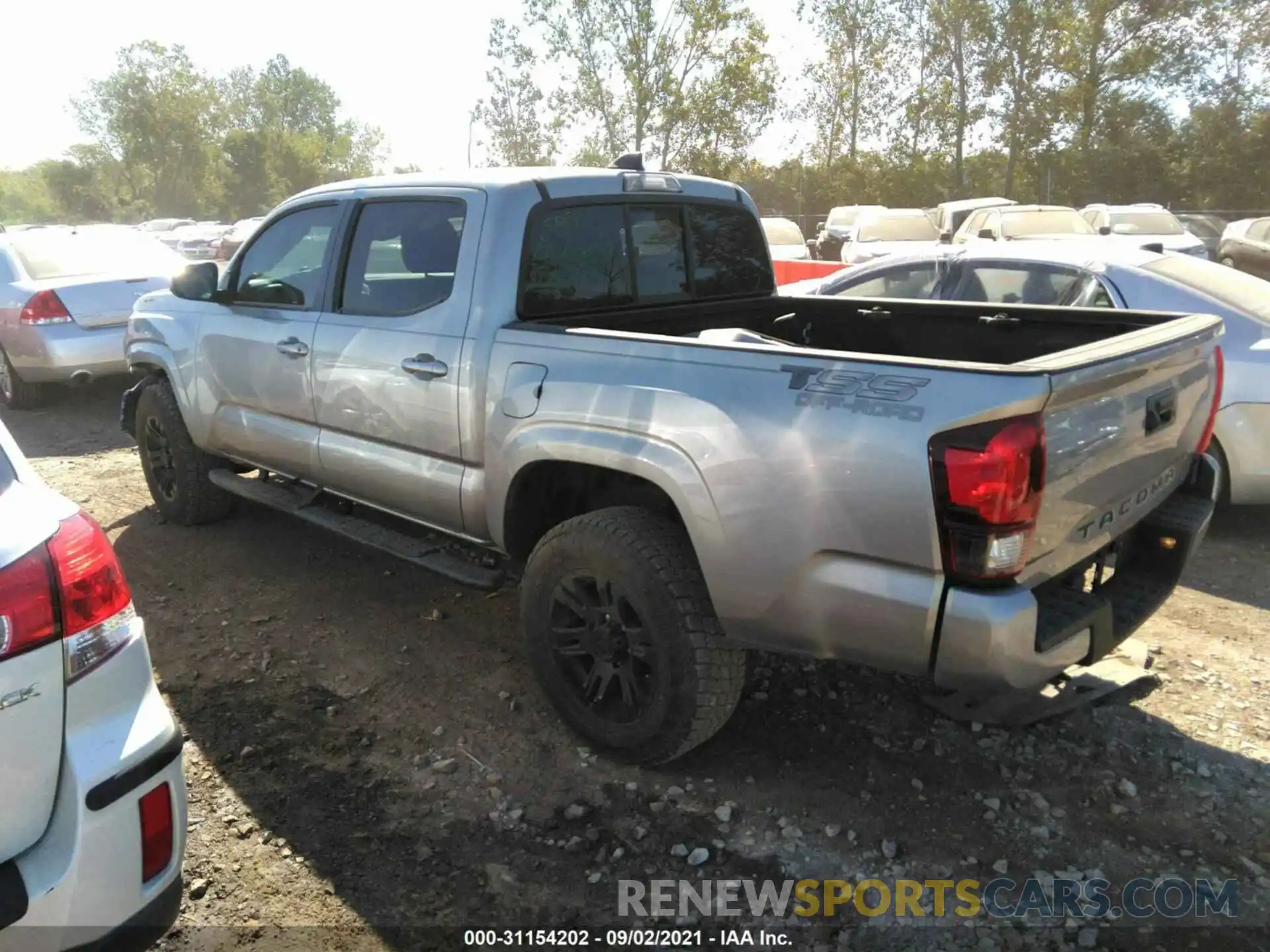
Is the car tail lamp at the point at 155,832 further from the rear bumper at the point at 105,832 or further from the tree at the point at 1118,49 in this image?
the tree at the point at 1118,49

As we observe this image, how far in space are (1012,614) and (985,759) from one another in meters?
1.15

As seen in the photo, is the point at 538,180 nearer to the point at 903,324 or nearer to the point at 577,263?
the point at 577,263

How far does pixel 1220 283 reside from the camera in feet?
17.8

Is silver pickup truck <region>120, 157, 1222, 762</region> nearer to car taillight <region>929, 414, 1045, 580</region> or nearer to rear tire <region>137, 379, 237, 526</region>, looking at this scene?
car taillight <region>929, 414, 1045, 580</region>

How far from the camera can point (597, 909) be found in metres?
2.56

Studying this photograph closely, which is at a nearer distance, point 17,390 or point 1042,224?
point 17,390

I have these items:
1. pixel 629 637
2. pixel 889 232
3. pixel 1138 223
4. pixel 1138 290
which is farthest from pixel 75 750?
pixel 1138 223

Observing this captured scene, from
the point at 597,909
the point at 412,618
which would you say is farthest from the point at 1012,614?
the point at 412,618

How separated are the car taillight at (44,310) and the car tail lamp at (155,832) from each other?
24.6 ft

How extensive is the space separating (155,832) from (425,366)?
1974 millimetres

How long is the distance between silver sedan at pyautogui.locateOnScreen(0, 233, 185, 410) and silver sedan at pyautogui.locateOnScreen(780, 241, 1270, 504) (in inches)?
232

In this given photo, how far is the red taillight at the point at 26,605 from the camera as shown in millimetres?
1717

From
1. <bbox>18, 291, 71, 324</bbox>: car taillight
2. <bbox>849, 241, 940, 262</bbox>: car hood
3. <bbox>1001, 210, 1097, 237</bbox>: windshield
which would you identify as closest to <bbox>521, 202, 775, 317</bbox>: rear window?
<bbox>18, 291, 71, 324</bbox>: car taillight

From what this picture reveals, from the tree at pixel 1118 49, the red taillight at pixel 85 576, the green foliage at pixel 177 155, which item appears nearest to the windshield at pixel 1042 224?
the red taillight at pixel 85 576
